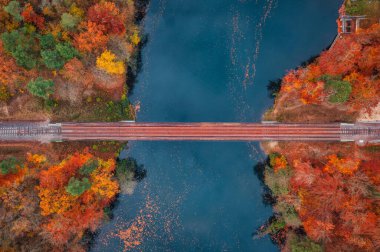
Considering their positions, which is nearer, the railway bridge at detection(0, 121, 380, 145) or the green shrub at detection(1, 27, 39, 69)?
the green shrub at detection(1, 27, 39, 69)

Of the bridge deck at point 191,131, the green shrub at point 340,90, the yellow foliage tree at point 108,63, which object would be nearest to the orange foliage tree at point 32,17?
the yellow foliage tree at point 108,63

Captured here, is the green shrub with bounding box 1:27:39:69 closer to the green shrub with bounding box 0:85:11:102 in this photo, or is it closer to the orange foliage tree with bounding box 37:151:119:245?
the green shrub with bounding box 0:85:11:102

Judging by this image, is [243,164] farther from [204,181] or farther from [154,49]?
[154,49]

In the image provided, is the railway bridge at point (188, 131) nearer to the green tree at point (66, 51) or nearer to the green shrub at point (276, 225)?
the green tree at point (66, 51)

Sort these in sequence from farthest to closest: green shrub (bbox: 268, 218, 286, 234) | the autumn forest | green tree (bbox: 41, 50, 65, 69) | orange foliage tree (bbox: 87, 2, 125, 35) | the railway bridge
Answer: green shrub (bbox: 268, 218, 286, 234) < the railway bridge < orange foliage tree (bbox: 87, 2, 125, 35) < the autumn forest < green tree (bbox: 41, 50, 65, 69)

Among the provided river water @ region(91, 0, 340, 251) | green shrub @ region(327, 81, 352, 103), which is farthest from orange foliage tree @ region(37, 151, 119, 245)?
green shrub @ region(327, 81, 352, 103)

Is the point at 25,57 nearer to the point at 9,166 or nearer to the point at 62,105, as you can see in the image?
the point at 62,105

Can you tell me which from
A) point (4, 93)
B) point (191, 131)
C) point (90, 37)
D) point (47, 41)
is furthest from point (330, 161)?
point (4, 93)
